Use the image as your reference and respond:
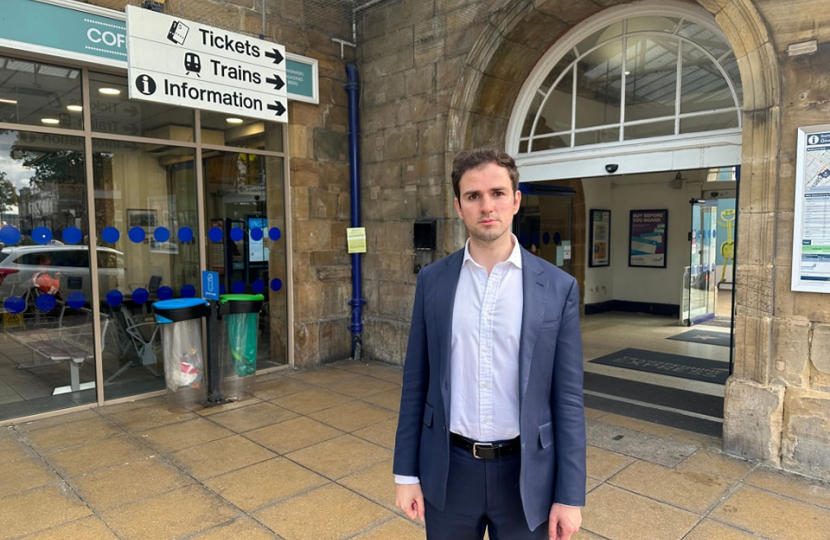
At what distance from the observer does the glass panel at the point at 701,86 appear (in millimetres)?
4883

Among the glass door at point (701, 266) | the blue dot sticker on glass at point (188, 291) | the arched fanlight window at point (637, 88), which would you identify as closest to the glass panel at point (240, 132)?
the blue dot sticker on glass at point (188, 291)

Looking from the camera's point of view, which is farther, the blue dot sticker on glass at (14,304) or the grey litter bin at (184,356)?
the grey litter bin at (184,356)

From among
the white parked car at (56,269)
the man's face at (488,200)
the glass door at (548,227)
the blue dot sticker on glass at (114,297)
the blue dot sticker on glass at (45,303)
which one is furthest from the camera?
the glass door at (548,227)

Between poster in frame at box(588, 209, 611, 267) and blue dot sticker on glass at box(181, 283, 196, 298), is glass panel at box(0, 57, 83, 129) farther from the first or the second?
poster in frame at box(588, 209, 611, 267)

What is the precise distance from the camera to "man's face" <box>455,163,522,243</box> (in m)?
1.81

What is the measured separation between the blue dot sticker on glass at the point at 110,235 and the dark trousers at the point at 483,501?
4.92 m

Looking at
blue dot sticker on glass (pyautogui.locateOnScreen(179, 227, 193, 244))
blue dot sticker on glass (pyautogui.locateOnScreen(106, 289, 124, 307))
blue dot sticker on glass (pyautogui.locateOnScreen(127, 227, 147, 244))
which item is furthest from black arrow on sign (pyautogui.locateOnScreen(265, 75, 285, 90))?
blue dot sticker on glass (pyautogui.locateOnScreen(106, 289, 124, 307))

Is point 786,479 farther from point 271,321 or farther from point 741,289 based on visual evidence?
point 271,321

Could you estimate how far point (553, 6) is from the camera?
534 cm

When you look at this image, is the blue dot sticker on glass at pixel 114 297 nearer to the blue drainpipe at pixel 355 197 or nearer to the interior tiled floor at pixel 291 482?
the interior tiled floor at pixel 291 482

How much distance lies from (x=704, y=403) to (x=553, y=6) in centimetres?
413

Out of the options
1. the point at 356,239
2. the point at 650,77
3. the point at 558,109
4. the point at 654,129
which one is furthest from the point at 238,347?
the point at 650,77

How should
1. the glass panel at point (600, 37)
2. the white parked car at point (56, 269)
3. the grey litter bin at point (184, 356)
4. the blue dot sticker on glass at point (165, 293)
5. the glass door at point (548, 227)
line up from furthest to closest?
the glass door at point (548, 227)
the blue dot sticker on glass at point (165, 293)
the glass panel at point (600, 37)
the grey litter bin at point (184, 356)
the white parked car at point (56, 269)

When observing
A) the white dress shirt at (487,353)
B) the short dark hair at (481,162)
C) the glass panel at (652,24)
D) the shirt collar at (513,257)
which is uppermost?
the glass panel at (652,24)
